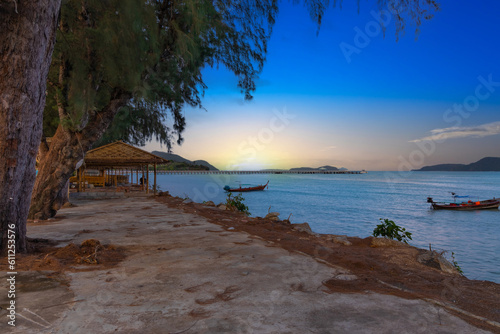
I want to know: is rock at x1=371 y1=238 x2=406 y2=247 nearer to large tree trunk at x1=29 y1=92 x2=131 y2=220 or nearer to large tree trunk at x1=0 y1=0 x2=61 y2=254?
large tree trunk at x1=0 y1=0 x2=61 y2=254

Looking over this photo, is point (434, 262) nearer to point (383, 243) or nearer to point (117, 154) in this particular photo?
point (383, 243)

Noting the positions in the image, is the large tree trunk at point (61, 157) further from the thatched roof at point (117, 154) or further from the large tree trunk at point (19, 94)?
the thatched roof at point (117, 154)

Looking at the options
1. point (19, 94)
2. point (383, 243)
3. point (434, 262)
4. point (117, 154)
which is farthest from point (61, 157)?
point (434, 262)

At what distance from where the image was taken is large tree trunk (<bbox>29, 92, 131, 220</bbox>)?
8.22 m

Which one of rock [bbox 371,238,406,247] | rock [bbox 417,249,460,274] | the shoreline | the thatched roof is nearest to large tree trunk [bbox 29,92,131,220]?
the shoreline

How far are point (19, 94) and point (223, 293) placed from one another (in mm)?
3747

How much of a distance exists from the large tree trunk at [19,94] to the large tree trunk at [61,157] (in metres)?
4.04

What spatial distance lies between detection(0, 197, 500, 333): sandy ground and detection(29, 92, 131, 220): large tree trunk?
3647mm

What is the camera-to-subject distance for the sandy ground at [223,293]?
2252 mm

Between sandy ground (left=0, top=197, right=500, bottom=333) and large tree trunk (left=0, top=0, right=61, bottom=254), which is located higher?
large tree trunk (left=0, top=0, right=61, bottom=254)

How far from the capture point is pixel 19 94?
4047mm

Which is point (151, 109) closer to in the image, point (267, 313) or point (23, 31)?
point (23, 31)

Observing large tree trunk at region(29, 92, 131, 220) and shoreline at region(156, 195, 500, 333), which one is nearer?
shoreline at region(156, 195, 500, 333)

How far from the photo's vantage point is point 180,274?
3488mm
